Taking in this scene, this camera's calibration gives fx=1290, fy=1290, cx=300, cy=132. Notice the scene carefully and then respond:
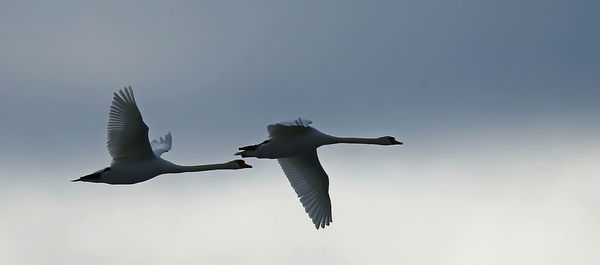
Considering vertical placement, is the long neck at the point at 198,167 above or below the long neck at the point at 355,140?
below

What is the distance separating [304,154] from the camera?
3928 centimetres

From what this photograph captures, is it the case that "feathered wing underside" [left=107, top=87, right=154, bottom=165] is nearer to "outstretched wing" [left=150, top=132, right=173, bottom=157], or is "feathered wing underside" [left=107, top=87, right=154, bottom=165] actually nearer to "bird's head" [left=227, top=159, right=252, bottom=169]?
"bird's head" [left=227, top=159, right=252, bottom=169]

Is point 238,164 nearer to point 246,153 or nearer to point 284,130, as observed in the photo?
point 246,153

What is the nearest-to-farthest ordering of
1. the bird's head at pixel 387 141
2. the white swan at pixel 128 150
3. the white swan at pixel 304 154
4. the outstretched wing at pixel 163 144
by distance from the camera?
the white swan at pixel 128 150
the white swan at pixel 304 154
the bird's head at pixel 387 141
the outstretched wing at pixel 163 144

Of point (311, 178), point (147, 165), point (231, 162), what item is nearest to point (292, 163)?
point (311, 178)

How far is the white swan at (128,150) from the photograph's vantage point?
33.8m

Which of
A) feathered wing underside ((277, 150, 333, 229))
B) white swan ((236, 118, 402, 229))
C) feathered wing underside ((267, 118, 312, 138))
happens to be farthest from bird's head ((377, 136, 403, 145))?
feathered wing underside ((267, 118, 312, 138))

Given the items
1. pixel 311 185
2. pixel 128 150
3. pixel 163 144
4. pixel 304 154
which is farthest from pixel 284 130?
pixel 163 144

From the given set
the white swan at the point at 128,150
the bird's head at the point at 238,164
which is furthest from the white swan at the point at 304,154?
the white swan at the point at 128,150

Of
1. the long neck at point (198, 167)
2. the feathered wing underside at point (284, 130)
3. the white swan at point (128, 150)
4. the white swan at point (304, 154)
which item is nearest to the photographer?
the white swan at point (128, 150)

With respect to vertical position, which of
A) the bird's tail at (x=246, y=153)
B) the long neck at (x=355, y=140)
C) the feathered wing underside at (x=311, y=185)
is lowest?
the feathered wing underside at (x=311, y=185)

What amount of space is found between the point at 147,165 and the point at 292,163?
21.0ft

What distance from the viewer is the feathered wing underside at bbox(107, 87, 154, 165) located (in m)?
33.8

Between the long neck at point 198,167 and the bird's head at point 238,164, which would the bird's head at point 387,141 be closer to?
the bird's head at point 238,164
